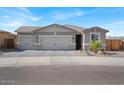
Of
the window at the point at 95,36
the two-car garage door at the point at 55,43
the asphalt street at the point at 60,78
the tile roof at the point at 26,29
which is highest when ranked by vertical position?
the tile roof at the point at 26,29

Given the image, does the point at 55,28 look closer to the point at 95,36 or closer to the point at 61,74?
the point at 95,36

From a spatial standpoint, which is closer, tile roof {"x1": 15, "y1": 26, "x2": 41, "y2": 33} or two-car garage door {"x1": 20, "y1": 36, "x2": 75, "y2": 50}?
two-car garage door {"x1": 20, "y1": 36, "x2": 75, "y2": 50}

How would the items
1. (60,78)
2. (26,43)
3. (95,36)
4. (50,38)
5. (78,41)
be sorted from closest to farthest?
(60,78) < (95,36) < (50,38) < (26,43) < (78,41)

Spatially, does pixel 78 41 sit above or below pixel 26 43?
A: above

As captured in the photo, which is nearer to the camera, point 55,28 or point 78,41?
point 55,28

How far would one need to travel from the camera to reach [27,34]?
32469mm

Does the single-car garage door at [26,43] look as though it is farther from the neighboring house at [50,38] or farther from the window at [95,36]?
the window at [95,36]

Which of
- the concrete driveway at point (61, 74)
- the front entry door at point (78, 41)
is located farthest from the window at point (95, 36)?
the concrete driveway at point (61, 74)

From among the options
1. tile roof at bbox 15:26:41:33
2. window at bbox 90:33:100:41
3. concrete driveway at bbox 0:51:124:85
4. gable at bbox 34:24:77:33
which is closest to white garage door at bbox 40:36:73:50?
gable at bbox 34:24:77:33

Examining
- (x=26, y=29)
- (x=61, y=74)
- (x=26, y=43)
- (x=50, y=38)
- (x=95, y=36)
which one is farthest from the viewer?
(x=26, y=29)

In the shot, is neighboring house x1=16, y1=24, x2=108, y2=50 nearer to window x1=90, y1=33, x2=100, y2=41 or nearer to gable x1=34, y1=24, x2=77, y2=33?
gable x1=34, y1=24, x2=77, y2=33

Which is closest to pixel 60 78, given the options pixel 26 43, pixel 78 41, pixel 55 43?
pixel 55 43

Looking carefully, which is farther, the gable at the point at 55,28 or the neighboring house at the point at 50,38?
the gable at the point at 55,28
